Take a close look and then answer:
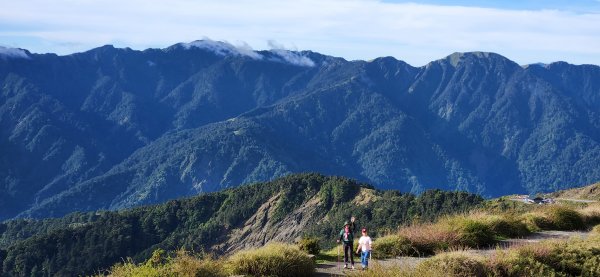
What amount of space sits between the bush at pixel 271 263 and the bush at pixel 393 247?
3778 millimetres

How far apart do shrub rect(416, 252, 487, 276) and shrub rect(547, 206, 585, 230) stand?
45.2 ft

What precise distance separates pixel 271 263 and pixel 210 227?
6494 inches

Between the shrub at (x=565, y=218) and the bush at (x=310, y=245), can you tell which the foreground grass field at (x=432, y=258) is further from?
the shrub at (x=565, y=218)

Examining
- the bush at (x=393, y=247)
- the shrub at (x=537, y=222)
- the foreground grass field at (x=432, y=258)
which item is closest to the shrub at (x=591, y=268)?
the foreground grass field at (x=432, y=258)

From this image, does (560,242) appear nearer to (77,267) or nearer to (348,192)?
(348,192)

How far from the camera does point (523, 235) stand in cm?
2636

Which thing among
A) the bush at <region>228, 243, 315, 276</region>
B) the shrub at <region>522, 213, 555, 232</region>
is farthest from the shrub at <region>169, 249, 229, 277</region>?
the shrub at <region>522, 213, 555, 232</region>

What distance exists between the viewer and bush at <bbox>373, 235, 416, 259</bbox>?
71.9ft

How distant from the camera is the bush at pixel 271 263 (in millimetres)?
18109

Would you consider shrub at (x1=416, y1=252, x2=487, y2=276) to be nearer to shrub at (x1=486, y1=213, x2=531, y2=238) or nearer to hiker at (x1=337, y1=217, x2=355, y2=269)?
hiker at (x1=337, y1=217, x2=355, y2=269)

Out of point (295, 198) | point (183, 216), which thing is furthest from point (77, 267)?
point (295, 198)

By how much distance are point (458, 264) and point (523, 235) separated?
34.7 ft

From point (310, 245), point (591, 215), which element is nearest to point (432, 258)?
point (310, 245)

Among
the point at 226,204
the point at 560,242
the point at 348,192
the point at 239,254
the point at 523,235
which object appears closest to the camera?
the point at 239,254
